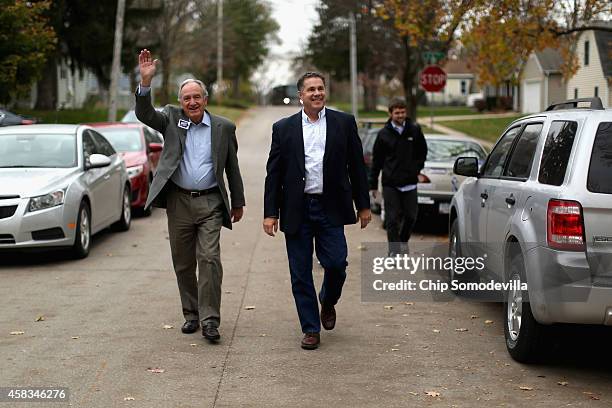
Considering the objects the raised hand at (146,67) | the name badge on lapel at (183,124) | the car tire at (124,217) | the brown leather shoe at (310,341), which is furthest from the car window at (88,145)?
the brown leather shoe at (310,341)

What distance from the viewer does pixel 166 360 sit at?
6.86m

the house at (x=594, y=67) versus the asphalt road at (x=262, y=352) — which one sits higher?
the house at (x=594, y=67)

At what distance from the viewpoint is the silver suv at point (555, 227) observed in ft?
19.5

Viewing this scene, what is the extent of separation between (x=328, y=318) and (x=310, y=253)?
671mm

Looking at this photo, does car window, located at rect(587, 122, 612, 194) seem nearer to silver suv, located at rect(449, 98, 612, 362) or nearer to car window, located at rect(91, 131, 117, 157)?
silver suv, located at rect(449, 98, 612, 362)

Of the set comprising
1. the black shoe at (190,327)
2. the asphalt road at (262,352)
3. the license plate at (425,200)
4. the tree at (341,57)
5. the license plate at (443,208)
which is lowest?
the asphalt road at (262,352)

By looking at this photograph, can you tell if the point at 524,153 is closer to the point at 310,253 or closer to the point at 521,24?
the point at 310,253

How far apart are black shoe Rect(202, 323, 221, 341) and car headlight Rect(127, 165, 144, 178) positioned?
355 inches

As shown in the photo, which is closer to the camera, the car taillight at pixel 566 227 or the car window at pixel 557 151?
the car taillight at pixel 566 227

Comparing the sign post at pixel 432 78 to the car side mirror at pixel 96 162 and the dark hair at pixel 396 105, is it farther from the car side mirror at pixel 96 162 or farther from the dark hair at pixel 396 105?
the car side mirror at pixel 96 162

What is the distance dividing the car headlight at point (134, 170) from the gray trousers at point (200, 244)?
8.57 m

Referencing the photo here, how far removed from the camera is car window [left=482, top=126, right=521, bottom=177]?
8.00 meters

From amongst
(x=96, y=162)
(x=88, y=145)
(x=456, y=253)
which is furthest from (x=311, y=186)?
(x=88, y=145)

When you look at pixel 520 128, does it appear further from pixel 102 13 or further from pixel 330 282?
pixel 102 13
